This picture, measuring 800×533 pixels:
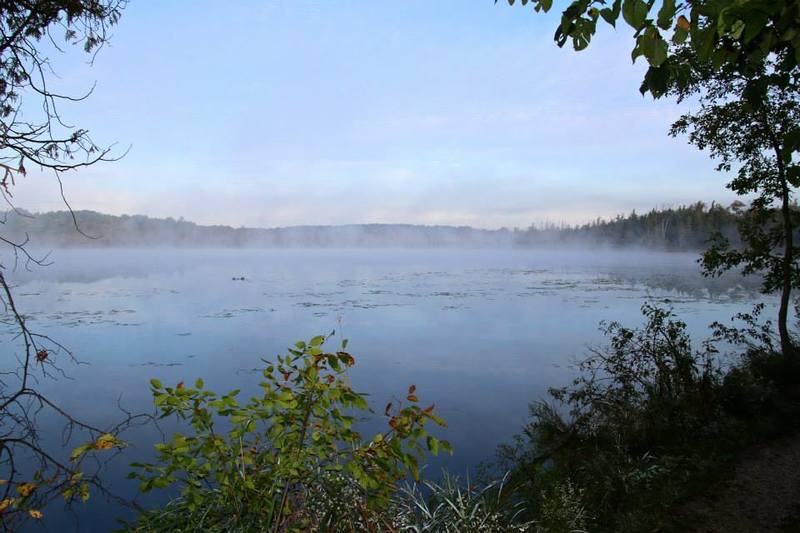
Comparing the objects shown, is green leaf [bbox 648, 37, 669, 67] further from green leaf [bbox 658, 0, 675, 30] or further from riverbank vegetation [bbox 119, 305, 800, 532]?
riverbank vegetation [bbox 119, 305, 800, 532]

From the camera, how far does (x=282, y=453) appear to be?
2607 mm

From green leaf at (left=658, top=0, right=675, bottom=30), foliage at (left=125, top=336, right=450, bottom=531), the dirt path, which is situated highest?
green leaf at (left=658, top=0, right=675, bottom=30)

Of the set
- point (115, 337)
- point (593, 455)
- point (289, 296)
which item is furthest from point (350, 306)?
point (593, 455)

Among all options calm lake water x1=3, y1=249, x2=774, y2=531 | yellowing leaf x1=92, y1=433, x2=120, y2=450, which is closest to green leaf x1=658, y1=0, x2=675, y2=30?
yellowing leaf x1=92, y1=433, x2=120, y2=450

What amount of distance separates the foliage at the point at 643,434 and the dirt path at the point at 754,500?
0.23 meters

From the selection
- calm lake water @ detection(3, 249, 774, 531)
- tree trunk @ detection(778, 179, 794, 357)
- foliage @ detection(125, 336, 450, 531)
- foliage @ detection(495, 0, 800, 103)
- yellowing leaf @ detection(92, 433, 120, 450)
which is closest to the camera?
foliage @ detection(495, 0, 800, 103)

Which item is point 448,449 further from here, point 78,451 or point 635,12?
point 635,12

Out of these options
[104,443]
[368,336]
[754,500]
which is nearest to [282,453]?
[104,443]

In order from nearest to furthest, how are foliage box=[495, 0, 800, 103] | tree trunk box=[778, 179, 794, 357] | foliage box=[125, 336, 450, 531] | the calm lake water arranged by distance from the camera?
foliage box=[495, 0, 800, 103] < foliage box=[125, 336, 450, 531] < tree trunk box=[778, 179, 794, 357] < the calm lake water

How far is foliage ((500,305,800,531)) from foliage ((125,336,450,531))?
2.46m

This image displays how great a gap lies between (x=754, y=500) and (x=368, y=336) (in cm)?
1042

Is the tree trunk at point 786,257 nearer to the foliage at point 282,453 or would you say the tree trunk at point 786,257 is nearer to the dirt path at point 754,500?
the dirt path at point 754,500

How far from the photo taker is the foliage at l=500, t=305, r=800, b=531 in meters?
4.77

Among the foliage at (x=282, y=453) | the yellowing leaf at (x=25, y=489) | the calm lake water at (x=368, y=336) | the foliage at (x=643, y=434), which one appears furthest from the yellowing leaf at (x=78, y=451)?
the calm lake water at (x=368, y=336)
